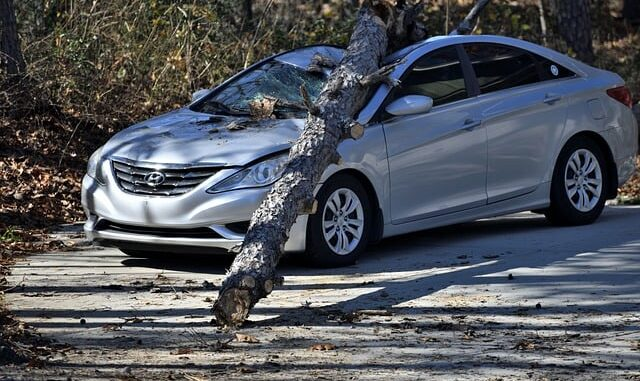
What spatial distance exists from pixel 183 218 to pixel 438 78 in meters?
2.67

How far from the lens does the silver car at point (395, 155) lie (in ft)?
29.8

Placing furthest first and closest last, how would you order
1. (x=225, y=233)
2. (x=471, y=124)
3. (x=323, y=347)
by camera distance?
1. (x=471, y=124)
2. (x=225, y=233)
3. (x=323, y=347)

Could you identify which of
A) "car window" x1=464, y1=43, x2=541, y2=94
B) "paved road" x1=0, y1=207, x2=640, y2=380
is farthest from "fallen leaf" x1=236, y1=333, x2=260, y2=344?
"car window" x1=464, y1=43, x2=541, y2=94

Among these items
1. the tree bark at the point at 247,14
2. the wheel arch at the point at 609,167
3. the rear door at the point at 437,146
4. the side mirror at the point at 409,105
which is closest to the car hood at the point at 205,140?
the side mirror at the point at 409,105

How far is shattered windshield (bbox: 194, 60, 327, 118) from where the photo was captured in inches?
397

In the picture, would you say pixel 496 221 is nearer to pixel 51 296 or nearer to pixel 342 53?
pixel 342 53

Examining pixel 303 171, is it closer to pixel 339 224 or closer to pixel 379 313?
pixel 339 224

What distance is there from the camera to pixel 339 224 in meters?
9.34

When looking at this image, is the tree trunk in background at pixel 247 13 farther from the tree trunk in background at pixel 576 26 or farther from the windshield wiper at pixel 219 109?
the windshield wiper at pixel 219 109

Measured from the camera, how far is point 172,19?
1631cm

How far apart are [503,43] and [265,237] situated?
3960 millimetres

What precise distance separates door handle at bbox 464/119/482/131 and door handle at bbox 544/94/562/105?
2.85ft

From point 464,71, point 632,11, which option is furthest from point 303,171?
point 632,11

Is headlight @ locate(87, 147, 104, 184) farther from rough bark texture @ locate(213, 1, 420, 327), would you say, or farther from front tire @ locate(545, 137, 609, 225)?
front tire @ locate(545, 137, 609, 225)
